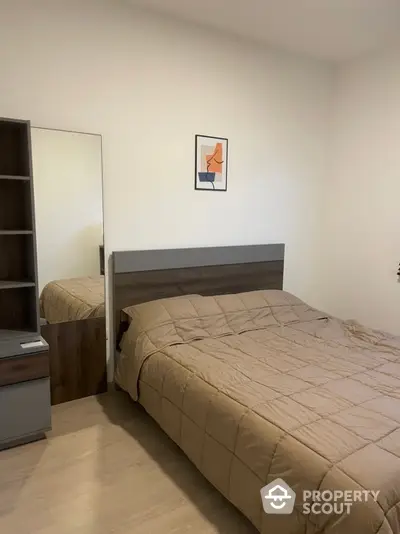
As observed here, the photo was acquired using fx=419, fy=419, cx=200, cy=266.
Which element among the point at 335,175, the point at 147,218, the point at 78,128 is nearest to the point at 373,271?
the point at 335,175

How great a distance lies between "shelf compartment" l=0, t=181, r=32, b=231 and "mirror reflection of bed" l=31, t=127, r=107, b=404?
0.11m

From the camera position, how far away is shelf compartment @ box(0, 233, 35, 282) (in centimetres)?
255

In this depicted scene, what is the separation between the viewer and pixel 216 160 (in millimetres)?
3318

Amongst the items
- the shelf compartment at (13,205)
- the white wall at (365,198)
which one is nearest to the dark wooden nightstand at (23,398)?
the shelf compartment at (13,205)

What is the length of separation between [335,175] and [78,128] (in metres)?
2.41

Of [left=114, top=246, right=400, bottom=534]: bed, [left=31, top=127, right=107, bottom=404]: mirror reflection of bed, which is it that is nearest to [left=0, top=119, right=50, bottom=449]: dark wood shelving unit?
[left=31, top=127, right=107, bottom=404]: mirror reflection of bed

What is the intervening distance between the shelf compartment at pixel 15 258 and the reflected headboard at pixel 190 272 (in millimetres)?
583

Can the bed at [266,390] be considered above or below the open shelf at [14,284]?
below

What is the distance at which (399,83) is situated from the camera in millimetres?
3312

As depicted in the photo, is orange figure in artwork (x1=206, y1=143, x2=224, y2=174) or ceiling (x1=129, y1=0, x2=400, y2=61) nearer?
ceiling (x1=129, y1=0, x2=400, y2=61)

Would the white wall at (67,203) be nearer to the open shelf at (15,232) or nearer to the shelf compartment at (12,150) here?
the shelf compartment at (12,150)

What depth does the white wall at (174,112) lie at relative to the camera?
2.59m

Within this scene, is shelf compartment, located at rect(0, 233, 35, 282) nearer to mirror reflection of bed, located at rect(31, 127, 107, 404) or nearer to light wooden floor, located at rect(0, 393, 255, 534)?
mirror reflection of bed, located at rect(31, 127, 107, 404)

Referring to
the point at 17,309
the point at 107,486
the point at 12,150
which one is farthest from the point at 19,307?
the point at 107,486
